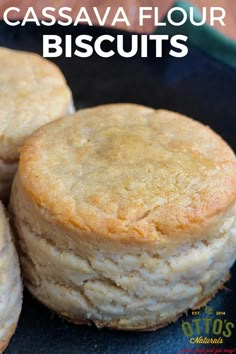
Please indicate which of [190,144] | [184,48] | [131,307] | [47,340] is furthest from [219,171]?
[184,48]

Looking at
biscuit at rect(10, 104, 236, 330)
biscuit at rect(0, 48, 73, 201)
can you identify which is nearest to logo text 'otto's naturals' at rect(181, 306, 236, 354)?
biscuit at rect(10, 104, 236, 330)

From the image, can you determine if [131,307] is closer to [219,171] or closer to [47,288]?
[47,288]

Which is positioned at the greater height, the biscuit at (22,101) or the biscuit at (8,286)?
the biscuit at (22,101)

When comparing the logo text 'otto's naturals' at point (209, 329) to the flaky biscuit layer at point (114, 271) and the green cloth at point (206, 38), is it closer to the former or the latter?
the flaky biscuit layer at point (114, 271)

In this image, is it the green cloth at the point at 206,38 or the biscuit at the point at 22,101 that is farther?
the green cloth at the point at 206,38

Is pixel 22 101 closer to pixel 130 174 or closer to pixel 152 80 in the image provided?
pixel 130 174

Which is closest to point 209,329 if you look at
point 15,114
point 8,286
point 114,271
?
Result: point 114,271

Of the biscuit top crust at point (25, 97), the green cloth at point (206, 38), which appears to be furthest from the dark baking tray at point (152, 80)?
the biscuit top crust at point (25, 97)
